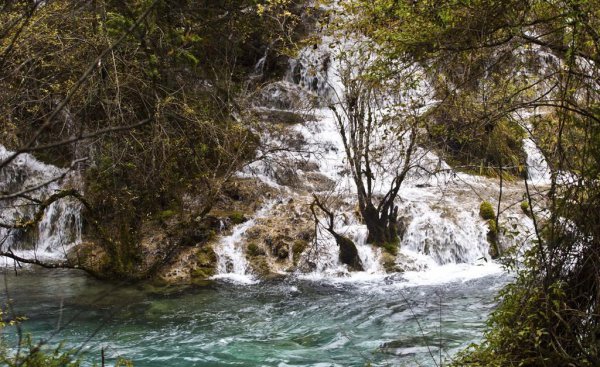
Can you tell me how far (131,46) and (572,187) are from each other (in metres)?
7.81

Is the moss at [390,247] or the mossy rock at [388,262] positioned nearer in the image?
the mossy rock at [388,262]

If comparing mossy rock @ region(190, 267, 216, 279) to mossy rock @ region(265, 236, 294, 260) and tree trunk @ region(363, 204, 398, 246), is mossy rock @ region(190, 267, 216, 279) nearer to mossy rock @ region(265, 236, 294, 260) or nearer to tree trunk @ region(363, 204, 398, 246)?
mossy rock @ region(265, 236, 294, 260)

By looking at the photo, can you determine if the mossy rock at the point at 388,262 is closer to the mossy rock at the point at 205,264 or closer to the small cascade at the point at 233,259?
the small cascade at the point at 233,259

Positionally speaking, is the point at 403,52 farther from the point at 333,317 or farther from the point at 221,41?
the point at 221,41

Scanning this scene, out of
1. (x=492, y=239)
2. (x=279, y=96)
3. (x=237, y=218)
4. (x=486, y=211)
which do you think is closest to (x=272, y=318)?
(x=237, y=218)

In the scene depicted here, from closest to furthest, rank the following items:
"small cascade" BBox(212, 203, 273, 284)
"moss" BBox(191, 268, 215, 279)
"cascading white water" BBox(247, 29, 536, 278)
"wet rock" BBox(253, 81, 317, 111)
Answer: "moss" BBox(191, 268, 215, 279)
"small cascade" BBox(212, 203, 273, 284)
"cascading white water" BBox(247, 29, 536, 278)
"wet rock" BBox(253, 81, 317, 111)

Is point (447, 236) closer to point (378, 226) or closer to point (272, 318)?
point (378, 226)

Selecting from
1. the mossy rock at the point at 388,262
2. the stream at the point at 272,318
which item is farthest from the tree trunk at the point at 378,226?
the stream at the point at 272,318

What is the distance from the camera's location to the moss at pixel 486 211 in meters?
12.1

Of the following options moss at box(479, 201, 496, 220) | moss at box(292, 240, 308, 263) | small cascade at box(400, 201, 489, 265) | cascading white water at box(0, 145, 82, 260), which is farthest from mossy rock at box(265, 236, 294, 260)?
cascading white water at box(0, 145, 82, 260)

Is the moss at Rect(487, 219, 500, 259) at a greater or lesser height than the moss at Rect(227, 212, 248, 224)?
lesser

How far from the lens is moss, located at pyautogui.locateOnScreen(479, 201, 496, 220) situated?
12.1 meters

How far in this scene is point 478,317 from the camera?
8.23m

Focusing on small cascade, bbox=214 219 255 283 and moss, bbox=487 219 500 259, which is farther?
moss, bbox=487 219 500 259
